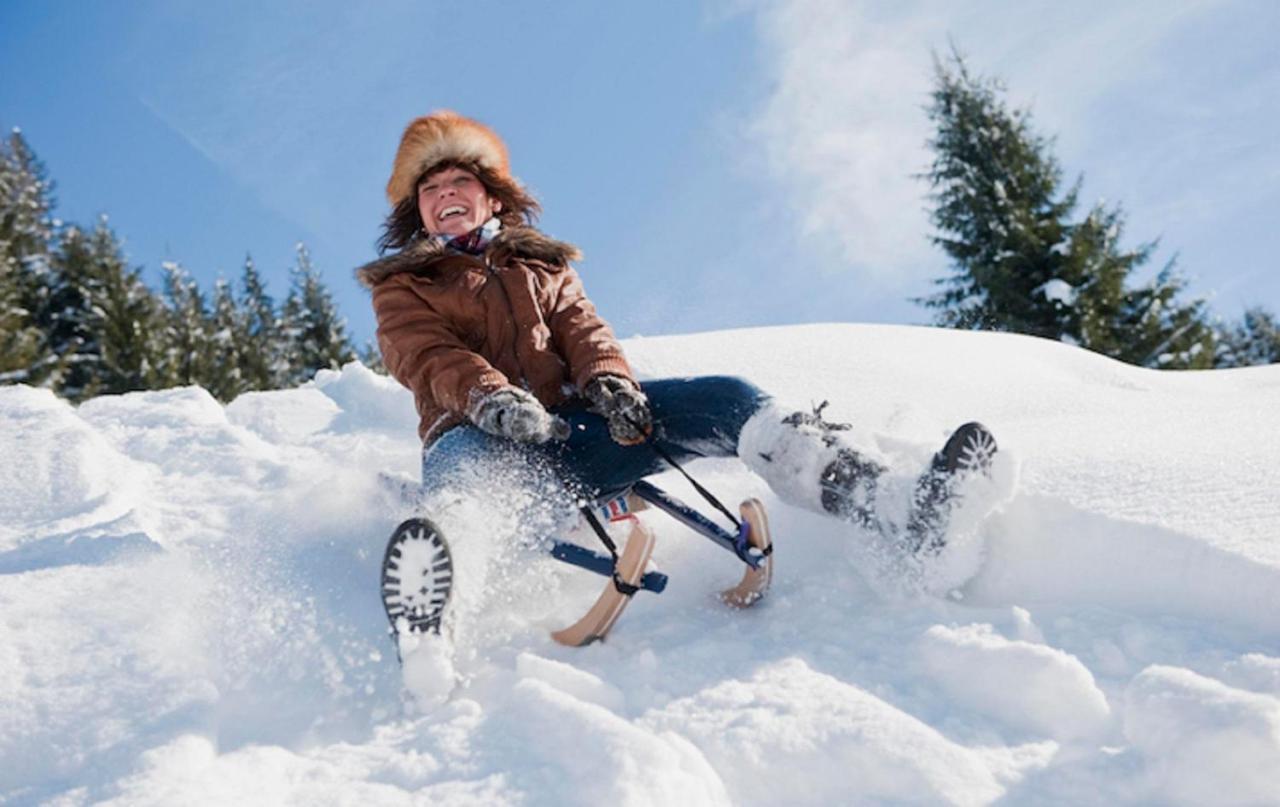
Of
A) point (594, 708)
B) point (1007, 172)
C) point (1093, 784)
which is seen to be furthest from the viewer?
point (1007, 172)

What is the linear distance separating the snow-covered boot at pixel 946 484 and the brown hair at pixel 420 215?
1846mm

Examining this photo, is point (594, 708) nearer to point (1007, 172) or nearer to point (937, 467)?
point (937, 467)

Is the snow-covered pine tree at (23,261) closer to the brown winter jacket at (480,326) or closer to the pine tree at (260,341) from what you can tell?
the pine tree at (260,341)

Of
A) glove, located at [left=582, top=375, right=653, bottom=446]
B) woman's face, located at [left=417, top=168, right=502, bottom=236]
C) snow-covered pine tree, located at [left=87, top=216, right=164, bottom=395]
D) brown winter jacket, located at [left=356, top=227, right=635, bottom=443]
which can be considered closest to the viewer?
glove, located at [left=582, top=375, right=653, bottom=446]

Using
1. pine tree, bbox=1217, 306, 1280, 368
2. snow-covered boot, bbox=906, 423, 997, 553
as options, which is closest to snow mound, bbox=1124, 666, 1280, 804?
snow-covered boot, bbox=906, 423, 997, 553

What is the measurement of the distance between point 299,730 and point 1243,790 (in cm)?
162

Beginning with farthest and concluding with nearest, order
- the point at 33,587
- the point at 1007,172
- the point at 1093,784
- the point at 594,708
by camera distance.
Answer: the point at 1007,172 < the point at 33,587 < the point at 594,708 < the point at 1093,784

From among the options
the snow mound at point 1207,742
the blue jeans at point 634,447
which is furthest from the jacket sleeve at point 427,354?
the snow mound at point 1207,742

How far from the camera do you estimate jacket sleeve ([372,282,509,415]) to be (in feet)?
7.88

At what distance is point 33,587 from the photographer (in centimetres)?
217

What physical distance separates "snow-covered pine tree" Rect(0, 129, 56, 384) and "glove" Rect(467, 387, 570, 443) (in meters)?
14.0

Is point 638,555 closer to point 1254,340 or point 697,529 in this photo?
point 697,529

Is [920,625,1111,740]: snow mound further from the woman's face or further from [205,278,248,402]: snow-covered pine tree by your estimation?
[205,278,248,402]: snow-covered pine tree

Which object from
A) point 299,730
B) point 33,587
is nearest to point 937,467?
point 299,730
